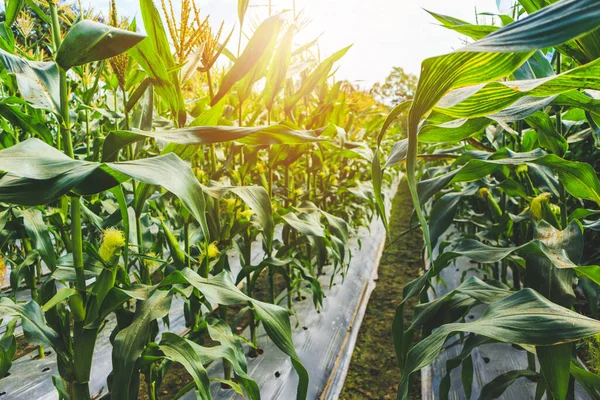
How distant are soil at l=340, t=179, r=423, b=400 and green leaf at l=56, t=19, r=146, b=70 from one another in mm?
456

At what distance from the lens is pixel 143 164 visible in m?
0.45

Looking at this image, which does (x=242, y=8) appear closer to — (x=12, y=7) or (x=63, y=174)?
(x=12, y=7)

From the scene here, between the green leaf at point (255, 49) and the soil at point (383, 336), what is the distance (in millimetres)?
424

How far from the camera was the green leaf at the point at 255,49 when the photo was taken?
75 cm

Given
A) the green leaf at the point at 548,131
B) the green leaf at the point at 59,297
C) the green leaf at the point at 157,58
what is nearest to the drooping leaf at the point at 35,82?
the green leaf at the point at 157,58

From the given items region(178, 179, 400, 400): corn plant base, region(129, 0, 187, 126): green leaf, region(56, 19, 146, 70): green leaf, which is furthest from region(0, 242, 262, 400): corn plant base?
region(56, 19, 146, 70): green leaf

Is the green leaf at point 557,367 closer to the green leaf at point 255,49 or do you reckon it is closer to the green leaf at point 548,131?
the green leaf at point 548,131

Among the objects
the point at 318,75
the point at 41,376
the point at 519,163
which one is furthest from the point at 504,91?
the point at 41,376

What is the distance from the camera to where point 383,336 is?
1.56 meters

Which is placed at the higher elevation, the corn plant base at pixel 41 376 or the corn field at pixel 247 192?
the corn field at pixel 247 192

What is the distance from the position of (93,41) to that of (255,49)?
1.14ft

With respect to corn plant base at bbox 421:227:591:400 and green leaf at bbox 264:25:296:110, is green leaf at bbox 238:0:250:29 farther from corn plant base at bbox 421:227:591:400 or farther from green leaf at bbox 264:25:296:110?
corn plant base at bbox 421:227:591:400

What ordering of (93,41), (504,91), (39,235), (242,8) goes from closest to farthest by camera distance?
(504,91) → (93,41) → (242,8) → (39,235)

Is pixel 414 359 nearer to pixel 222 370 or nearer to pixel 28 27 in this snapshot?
pixel 222 370
